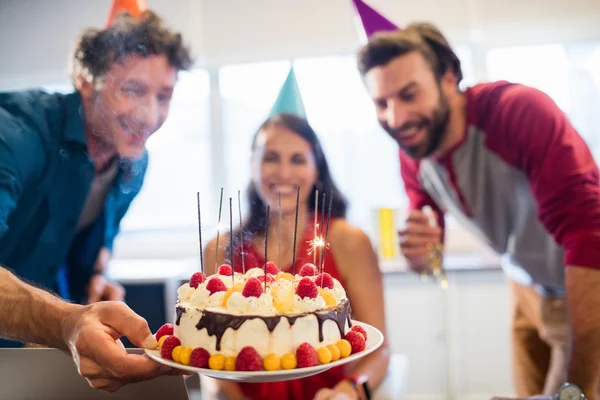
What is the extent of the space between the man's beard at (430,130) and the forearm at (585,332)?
15.0 inches

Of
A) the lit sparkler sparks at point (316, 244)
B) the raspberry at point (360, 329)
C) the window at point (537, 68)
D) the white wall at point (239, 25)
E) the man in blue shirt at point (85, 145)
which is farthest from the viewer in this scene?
the window at point (537, 68)

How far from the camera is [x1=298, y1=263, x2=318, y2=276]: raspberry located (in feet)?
3.08

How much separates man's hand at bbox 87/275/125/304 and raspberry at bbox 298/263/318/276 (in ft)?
1.60

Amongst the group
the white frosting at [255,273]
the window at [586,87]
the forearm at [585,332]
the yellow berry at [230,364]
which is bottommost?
the forearm at [585,332]

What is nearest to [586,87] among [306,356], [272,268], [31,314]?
[272,268]

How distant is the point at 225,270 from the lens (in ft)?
3.14

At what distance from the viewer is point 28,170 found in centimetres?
112

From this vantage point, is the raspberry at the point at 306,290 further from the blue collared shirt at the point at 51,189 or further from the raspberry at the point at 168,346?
the blue collared shirt at the point at 51,189

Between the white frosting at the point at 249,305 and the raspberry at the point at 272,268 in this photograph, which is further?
the raspberry at the point at 272,268

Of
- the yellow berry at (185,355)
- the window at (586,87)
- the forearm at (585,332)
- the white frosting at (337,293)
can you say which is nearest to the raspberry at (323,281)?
the white frosting at (337,293)

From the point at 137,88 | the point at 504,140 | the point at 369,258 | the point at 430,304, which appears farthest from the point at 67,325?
the point at 430,304

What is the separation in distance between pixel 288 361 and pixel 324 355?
48 millimetres

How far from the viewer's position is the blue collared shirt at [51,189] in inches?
44.2

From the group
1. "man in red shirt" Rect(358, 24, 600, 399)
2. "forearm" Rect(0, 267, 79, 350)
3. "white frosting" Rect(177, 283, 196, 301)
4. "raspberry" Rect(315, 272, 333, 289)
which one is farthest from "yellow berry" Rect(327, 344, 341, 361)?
"man in red shirt" Rect(358, 24, 600, 399)
